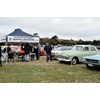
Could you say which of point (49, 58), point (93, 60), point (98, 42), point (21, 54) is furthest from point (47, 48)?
point (98, 42)

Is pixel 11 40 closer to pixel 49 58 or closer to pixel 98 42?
pixel 49 58

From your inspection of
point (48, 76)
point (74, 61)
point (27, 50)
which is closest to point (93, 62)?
point (48, 76)

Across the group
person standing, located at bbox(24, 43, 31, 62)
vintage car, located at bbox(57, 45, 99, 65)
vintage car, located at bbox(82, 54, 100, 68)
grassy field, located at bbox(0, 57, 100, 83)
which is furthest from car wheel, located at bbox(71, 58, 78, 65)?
person standing, located at bbox(24, 43, 31, 62)

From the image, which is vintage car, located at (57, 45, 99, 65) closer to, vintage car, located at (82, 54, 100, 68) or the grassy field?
vintage car, located at (82, 54, 100, 68)

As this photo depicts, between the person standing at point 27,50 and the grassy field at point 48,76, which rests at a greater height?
the person standing at point 27,50

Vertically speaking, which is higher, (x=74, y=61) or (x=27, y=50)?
(x=27, y=50)

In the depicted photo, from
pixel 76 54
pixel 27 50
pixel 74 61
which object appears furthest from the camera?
pixel 27 50

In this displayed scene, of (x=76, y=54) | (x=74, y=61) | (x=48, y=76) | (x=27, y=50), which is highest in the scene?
(x=27, y=50)

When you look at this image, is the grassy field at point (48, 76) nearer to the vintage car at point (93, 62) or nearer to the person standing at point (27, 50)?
the vintage car at point (93, 62)

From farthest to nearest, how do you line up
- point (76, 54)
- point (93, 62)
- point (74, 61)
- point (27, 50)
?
1. point (27, 50)
2. point (76, 54)
3. point (74, 61)
4. point (93, 62)

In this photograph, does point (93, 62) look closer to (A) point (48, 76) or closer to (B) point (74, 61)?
(A) point (48, 76)

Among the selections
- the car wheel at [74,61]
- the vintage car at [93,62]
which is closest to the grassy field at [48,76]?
the vintage car at [93,62]

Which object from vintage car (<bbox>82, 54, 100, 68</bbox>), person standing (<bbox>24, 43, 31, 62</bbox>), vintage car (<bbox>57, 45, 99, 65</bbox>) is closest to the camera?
vintage car (<bbox>82, 54, 100, 68</bbox>)

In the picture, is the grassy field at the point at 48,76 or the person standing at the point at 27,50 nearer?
the grassy field at the point at 48,76
